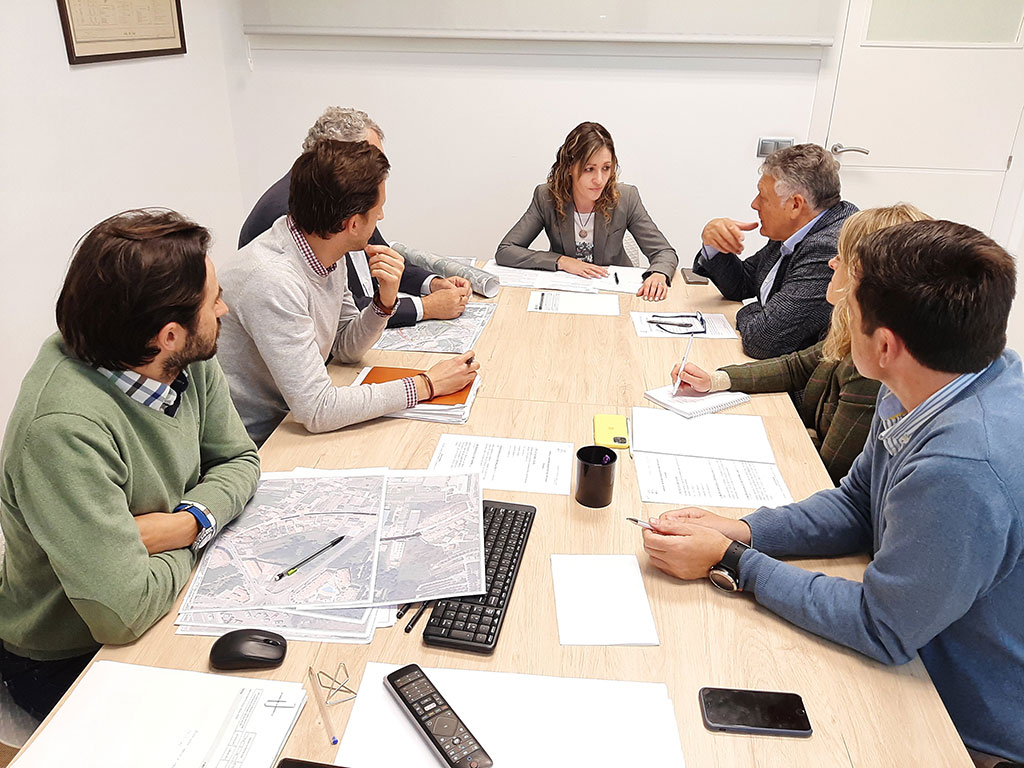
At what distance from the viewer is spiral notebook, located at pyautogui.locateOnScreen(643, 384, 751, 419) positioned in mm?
1810

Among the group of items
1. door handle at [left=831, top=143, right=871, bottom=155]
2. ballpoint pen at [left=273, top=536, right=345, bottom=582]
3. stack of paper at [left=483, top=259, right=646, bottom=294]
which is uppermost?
door handle at [left=831, top=143, right=871, bottom=155]

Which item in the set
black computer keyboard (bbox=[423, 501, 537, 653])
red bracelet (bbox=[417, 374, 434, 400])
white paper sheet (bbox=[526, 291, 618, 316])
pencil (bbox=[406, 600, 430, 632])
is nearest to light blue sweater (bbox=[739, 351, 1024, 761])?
black computer keyboard (bbox=[423, 501, 537, 653])

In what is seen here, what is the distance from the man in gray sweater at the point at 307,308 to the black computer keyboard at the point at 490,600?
19.3 inches

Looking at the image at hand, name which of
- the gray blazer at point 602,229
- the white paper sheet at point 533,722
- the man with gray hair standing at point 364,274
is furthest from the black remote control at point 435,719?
the gray blazer at point 602,229

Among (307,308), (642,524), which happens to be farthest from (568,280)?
(642,524)

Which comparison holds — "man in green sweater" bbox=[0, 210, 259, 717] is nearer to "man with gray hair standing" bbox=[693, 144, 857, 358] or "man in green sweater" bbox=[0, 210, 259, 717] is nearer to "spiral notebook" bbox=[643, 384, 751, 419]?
"spiral notebook" bbox=[643, 384, 751, 419]

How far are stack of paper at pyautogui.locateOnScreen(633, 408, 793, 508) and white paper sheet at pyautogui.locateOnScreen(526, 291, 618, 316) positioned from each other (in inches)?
29.2

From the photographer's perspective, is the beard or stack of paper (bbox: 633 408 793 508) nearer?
the beard

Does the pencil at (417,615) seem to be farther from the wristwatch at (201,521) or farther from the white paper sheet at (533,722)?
the wristwatch at (201,521)

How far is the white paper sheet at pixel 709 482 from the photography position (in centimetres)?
146

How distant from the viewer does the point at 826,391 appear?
1910 mm

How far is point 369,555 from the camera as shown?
49.1 inches

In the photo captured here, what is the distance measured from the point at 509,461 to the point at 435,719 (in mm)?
662

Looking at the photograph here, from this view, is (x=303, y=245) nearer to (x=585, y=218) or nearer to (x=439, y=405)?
(x=439, y=405)
